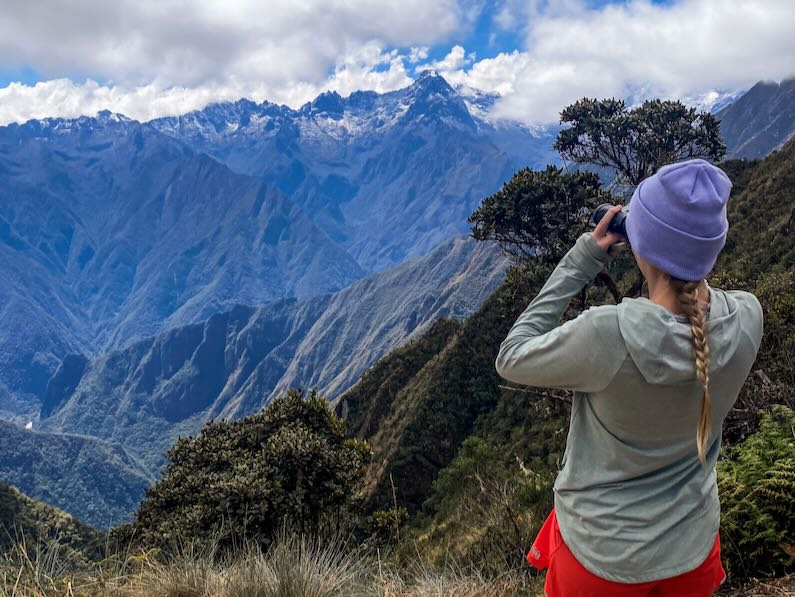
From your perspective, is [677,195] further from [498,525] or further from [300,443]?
[300,443]

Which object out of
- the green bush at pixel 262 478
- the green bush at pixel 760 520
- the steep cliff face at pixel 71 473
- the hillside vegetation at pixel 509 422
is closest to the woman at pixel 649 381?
the green bush at pixel 760 520

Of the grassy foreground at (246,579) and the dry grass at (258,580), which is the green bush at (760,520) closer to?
the dry grass at (258,580)

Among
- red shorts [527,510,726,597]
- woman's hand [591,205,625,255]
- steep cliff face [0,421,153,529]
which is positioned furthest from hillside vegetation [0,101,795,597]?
steep cliff face [0,421,153,529]

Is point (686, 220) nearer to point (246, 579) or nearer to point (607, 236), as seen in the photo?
point (607, 236)

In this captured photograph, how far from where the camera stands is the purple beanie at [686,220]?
226 centimetres

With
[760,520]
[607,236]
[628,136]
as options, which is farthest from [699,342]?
[628,136]

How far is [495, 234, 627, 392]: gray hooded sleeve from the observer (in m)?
2.15

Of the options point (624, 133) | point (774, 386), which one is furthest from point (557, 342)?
point (624, 133)

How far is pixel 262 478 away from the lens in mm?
11070

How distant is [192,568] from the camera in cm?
420

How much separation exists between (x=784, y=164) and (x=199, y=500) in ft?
90.9

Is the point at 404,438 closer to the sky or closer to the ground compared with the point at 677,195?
closer to the ground

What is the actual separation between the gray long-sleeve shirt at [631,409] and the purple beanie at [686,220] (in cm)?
18

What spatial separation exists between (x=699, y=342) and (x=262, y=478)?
10.1 metres
